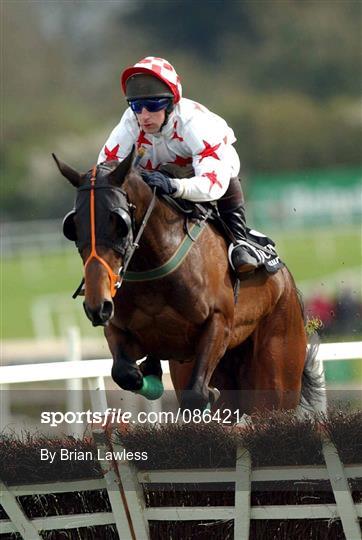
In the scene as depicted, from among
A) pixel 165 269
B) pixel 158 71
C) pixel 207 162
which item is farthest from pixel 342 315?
pixel 158 71

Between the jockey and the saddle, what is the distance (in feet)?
0.11

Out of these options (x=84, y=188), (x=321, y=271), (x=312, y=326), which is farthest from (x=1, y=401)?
(x=321, y=271)

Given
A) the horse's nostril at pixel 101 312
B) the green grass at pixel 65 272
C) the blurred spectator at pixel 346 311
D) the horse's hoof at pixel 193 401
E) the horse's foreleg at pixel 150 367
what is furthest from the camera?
the green grass at pixel 65 272

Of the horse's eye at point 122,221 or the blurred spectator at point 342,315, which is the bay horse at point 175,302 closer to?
the horse's eye at point 122,221

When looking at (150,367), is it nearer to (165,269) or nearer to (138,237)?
(165,269)

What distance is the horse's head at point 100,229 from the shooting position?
10.2 feet

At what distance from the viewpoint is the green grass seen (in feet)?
43.3

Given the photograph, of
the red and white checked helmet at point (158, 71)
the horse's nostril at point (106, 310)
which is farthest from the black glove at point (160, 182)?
the horse's nostril at point (106, 310)

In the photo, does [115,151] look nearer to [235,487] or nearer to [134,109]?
[134,109]

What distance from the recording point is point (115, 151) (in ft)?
12.2

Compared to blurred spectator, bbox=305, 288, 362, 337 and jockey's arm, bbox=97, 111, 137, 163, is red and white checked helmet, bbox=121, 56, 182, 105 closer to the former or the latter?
jockey's arm, bbox=97, 111, 137, 163

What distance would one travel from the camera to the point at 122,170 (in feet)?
10.6

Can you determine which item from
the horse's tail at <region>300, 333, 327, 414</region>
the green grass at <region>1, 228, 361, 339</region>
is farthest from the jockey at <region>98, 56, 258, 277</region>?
the green grass at <region>1, 228, 361, 339</region>

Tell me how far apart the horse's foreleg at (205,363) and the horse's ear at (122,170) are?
0.60 m
